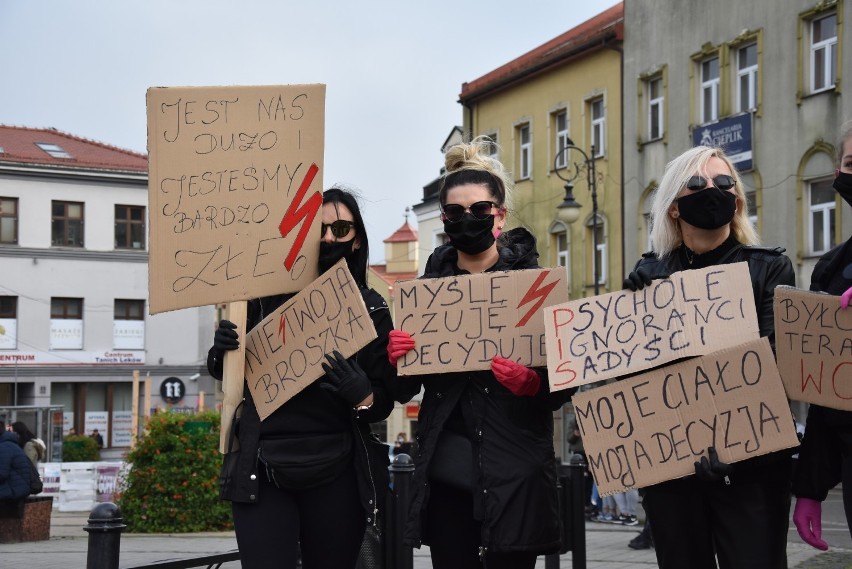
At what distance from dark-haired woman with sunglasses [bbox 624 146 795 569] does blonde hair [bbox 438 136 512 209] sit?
2.02ft

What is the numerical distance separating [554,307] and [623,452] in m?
0.58

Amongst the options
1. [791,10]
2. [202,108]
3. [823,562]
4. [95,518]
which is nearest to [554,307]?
[202,108]

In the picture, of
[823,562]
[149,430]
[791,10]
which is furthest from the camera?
[791,10]

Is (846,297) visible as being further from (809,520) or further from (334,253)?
(334,253)

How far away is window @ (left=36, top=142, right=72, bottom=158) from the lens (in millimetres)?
49500

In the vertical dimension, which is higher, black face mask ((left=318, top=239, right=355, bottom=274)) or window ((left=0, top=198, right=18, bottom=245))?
window ((left=0, top=198, right=18, bottom=245))

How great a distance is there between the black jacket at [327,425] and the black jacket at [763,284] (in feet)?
3.93

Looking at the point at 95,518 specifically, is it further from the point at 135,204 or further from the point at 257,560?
the point at 135,204

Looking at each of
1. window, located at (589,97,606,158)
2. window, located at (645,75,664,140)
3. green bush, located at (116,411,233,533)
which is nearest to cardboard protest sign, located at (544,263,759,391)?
green bush, located at (116,411,233,533)

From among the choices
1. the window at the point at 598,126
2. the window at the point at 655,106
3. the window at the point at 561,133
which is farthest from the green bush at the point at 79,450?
the window at the point at 655,106

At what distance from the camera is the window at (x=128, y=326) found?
4984 cm

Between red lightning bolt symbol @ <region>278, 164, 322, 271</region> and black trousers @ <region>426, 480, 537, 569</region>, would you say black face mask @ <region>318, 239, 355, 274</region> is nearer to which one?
red lightning bolt symbol @ <region>278, 164, 322, 271</region>

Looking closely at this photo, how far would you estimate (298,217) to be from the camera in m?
4.87

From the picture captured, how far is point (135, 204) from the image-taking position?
50031 mm
